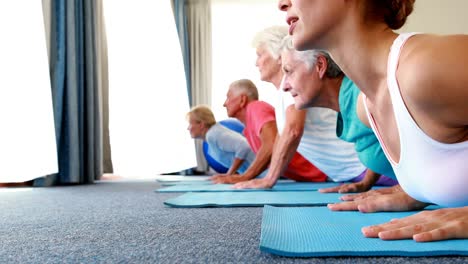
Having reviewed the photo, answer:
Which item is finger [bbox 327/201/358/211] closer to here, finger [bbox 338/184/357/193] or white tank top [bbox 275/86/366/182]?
finger [bbox 338/184/357/193]

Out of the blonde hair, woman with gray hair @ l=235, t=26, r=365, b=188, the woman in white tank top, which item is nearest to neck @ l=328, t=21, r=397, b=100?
the woman in white tank top

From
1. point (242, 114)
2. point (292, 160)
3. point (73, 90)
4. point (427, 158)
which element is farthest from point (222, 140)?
point (427, 158)

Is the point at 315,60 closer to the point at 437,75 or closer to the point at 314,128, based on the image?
the point at 314,128

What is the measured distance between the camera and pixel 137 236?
3.60ft

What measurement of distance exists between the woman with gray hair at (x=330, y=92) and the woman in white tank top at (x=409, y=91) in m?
0.66

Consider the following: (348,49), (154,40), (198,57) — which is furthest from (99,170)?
(348,49)

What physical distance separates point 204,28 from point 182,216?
5.30 meters

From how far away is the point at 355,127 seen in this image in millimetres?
1850

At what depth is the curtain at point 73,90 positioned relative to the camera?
3.57 metres

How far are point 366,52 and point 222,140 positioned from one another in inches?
119

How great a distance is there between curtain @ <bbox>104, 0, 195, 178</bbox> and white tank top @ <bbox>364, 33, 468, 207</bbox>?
13.5ft

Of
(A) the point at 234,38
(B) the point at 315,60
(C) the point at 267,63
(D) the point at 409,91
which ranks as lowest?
(D) the point at 409,91

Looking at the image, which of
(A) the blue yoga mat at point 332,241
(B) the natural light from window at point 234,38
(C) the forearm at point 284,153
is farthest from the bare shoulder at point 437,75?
(B) the natural light from window at point 234,38

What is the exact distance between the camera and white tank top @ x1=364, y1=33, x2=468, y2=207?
96cm
